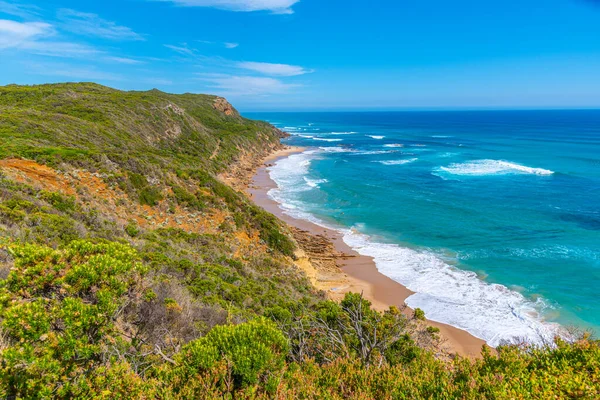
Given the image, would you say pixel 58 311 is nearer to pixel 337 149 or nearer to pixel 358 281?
pixel 358 281

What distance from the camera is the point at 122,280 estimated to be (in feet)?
18.4

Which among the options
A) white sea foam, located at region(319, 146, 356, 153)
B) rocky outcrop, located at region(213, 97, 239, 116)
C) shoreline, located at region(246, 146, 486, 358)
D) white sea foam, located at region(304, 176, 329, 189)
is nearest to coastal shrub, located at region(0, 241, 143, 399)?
shoreline, located at region(246, 146, 486, 358)

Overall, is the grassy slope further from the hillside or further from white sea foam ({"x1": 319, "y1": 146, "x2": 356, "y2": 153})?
white sea foam ({"x1": 319, "y1": 146, "x2": 356, "y2": 153})

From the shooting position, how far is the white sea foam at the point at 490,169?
47787mm

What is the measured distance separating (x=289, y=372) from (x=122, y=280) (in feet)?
11.5

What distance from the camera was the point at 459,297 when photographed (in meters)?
18.8

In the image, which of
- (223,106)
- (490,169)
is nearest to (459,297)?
(490,169)

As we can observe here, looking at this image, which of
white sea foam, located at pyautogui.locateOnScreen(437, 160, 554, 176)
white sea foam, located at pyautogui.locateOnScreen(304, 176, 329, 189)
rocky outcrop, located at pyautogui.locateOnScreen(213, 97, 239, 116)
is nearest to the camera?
white sea foam, located at pyautogui.locateOnScreen(304, 176, 329, 189)

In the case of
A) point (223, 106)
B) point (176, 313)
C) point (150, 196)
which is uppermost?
point (223, 106)

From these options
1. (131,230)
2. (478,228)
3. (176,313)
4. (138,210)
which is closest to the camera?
(176,313)

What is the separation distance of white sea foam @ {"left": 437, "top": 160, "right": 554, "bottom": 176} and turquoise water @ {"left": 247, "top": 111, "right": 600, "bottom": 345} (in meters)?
0.15

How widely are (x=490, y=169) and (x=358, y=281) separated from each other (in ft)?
135

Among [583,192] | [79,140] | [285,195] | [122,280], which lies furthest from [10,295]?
[583,192]

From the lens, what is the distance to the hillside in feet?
15.9
